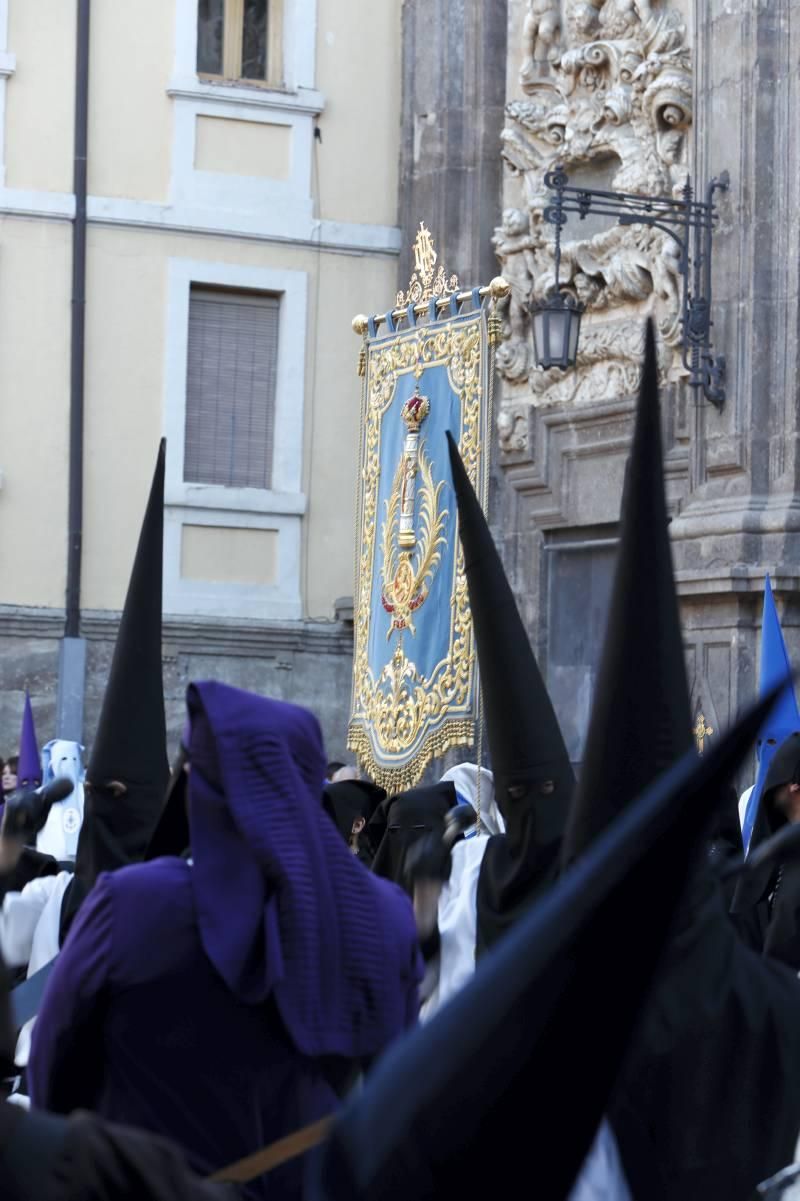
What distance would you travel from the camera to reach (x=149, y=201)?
15.5 meters

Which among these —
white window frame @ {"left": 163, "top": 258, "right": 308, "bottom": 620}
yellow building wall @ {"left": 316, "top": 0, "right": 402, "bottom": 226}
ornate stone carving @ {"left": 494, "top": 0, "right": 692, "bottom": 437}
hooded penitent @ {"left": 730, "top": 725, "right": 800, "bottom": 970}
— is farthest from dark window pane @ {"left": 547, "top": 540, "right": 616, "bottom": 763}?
hooded penitent @ {"left": 730, "top": 725, "right": 800, "bottom": 970}

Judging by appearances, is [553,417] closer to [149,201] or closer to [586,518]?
[586,518]

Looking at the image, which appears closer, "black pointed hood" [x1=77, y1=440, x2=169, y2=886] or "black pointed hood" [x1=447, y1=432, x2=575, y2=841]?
"black pointed hood" [x1=447, y1=432, x2=575, y2=841]

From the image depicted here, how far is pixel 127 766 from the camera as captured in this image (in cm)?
560

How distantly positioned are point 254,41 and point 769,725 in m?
8.67

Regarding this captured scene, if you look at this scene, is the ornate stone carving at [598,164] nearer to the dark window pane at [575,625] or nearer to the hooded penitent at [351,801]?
the dark window pane at [575,625]

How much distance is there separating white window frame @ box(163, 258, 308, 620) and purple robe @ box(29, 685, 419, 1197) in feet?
39.2

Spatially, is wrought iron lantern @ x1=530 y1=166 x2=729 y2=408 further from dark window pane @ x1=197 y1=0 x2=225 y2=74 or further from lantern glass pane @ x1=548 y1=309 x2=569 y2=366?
dark window pane @ x1=197 y1=0 x2=225 y2=74

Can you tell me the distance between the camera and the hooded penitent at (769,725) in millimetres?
7864

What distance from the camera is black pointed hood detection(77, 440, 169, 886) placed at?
5.54 metres

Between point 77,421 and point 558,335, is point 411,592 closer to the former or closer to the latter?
point 558,335

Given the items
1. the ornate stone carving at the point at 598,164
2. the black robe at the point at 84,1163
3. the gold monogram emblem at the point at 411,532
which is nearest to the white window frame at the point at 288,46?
the ornate stone carving at the point at 598,164

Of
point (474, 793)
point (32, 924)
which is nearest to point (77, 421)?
point (474, 793)

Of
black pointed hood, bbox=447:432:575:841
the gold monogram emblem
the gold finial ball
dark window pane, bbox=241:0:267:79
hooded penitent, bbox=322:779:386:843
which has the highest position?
dark window pane, bbox=241:0:267:79
